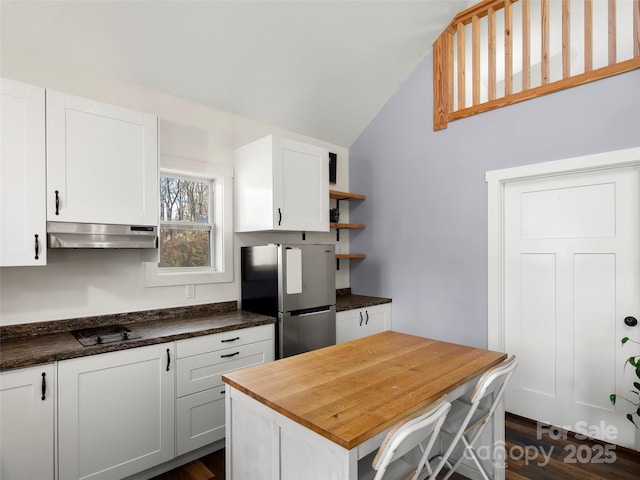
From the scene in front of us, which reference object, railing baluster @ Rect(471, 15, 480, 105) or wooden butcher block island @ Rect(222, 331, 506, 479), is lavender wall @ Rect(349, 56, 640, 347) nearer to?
railing baluster @ Rect(471, 15, 480, 105)

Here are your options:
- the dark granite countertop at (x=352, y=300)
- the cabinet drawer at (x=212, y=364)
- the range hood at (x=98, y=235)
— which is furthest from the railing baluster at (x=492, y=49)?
the range hood at (x=98, y=235)

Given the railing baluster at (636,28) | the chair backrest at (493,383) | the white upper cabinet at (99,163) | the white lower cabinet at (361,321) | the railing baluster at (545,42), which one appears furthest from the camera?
the white lower cabinet at (361,321)

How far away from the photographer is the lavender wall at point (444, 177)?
2689 millimetres

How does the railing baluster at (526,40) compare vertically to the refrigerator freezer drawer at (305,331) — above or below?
above

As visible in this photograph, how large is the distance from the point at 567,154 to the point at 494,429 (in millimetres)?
2069

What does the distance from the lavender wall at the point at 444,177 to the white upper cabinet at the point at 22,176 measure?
304cm

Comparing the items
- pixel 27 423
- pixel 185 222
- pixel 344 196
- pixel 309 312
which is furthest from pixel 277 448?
pixel 344 196

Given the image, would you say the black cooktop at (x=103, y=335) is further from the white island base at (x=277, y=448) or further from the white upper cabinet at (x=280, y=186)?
the white upper cabinet at (x=280, y=186)

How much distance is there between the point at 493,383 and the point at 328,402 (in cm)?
79

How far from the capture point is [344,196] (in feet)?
13.2

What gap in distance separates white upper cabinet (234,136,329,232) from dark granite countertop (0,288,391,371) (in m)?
0.78

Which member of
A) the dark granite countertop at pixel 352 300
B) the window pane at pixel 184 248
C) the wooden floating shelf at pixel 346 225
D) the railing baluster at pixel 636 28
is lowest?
the dark granite countertop at pixel 352 300

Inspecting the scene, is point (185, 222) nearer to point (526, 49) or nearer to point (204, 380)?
point (204, 380)

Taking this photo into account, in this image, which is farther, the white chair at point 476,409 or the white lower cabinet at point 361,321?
the white lower cabinet at point 361,321
